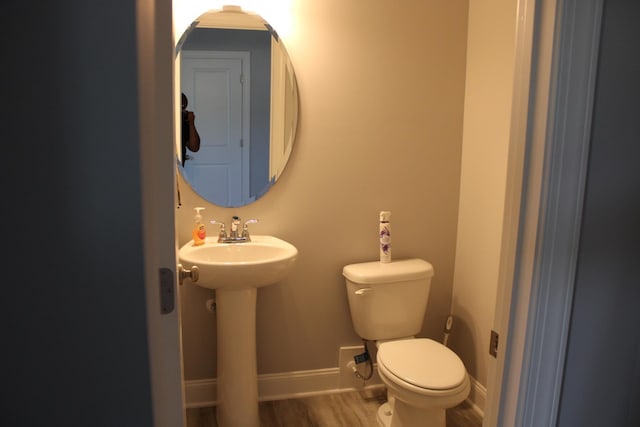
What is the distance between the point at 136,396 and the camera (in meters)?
0.70

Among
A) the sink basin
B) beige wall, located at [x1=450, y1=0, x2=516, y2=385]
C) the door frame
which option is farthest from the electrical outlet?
the door frame

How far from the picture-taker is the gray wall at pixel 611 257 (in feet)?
2.72

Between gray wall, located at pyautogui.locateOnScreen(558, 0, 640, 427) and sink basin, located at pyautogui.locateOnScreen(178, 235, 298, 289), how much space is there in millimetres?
1140

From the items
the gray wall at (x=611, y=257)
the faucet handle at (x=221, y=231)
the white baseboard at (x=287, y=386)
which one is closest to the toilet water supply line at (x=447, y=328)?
the white baseboard at (x=287, y=386)

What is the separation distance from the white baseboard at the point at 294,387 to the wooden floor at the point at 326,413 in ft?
0.10

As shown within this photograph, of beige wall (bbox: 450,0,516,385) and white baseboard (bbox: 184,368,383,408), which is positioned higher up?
beige wall (bbox: 450,0,516,385)

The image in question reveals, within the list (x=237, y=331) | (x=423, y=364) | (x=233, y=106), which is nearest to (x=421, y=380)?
(x=423, y=364)

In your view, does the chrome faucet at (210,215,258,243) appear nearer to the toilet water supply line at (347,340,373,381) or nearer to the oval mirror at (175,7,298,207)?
the oval mirror at (175,7,298,207)

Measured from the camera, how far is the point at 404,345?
1.96m

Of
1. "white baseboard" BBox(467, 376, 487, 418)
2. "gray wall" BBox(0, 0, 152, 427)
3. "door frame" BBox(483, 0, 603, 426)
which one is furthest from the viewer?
"white baseboard" BBox(467, 376, 487, 418)

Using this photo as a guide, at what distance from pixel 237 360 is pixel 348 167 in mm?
1047

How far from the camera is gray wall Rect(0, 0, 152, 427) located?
24.1 inches

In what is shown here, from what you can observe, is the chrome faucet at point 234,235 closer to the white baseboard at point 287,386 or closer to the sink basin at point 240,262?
the sink basin at point 240,262

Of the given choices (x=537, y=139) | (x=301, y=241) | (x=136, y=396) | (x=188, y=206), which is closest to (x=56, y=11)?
(x=136, y=396)
